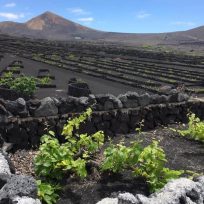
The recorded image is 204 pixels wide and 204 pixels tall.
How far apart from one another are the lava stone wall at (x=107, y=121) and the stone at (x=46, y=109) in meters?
0.11

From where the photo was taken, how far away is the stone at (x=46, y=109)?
34.4ft

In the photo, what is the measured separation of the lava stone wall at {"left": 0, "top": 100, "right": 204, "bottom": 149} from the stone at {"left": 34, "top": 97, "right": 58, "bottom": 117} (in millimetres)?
110

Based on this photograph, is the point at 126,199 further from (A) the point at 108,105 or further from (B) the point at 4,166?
(A) the point at 108,105

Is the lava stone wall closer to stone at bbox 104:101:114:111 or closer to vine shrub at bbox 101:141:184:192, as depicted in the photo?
stone at bbox 104:101:114:111

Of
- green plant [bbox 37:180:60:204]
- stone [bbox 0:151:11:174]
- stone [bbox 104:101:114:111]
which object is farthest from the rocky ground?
stone [bbox 0:151:11:174]

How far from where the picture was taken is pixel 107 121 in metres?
11.6

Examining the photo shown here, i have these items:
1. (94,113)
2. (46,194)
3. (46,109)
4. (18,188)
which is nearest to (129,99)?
(94,113)

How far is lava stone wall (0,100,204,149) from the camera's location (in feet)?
32.9

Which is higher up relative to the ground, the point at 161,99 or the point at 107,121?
the point at 161,99

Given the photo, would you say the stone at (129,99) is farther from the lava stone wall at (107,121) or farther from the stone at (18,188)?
the stone at (18,188)

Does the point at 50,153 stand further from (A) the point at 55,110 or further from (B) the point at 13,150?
(A) the point at 55,110

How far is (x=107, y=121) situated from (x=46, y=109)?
182 centimetres

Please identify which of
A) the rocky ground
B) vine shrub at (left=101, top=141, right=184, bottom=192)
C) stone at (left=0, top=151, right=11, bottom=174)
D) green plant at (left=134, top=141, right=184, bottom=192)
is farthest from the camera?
vine shrub at (left=101, top=141, right=184, bottom=192)

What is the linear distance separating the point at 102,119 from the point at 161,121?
2.20 m
